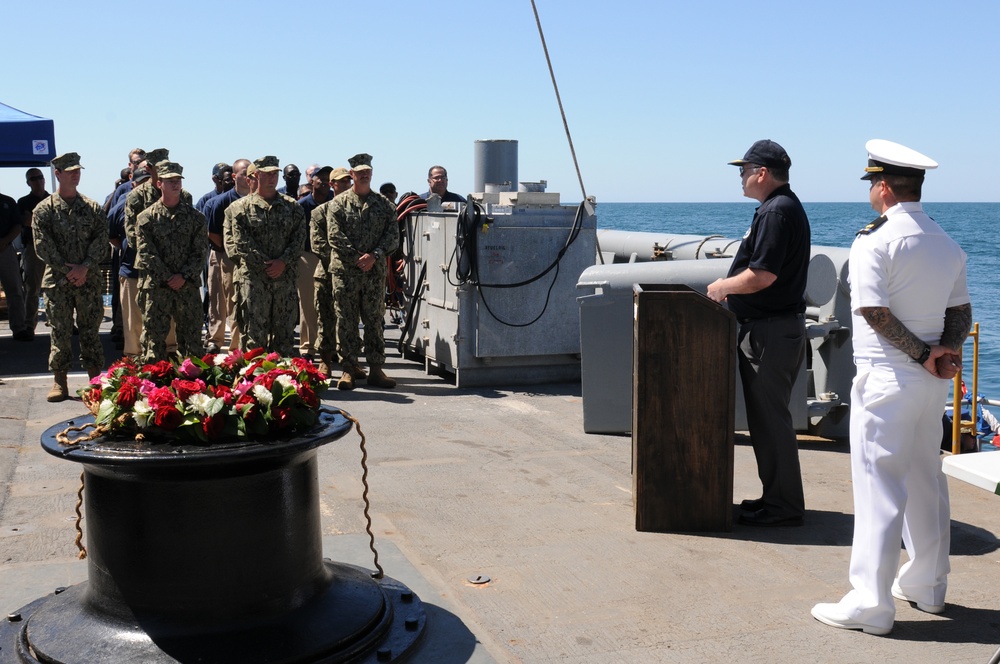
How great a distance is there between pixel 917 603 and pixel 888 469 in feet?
2.31

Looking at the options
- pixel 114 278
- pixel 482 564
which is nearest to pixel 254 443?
pixel 482 564

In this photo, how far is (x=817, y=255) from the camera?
23.2ft

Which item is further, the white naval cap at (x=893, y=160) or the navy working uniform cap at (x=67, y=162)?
the navy working uniform cap at (x=67, y=162)

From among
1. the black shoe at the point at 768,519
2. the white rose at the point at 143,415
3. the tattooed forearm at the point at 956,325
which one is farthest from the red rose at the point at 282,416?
the black shoe at the point at 768,519

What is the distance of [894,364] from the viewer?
4113mm

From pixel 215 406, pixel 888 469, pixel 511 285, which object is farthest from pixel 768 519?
pixel 511 285

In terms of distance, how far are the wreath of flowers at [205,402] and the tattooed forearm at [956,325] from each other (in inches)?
96.3

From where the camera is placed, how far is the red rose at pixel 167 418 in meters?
3.53

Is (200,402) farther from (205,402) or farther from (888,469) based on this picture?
(888,469)

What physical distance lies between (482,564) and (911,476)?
76.2 inches

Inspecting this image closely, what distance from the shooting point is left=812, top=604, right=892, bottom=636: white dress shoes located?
4109 millimetres

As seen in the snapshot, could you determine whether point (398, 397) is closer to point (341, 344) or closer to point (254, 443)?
point (341, 344)

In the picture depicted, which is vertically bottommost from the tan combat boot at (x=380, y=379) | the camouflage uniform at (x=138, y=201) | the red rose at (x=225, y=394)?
the tan combat boot at (x=380, y=379)

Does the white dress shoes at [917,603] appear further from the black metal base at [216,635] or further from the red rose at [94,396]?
the red rose at [94,396]
